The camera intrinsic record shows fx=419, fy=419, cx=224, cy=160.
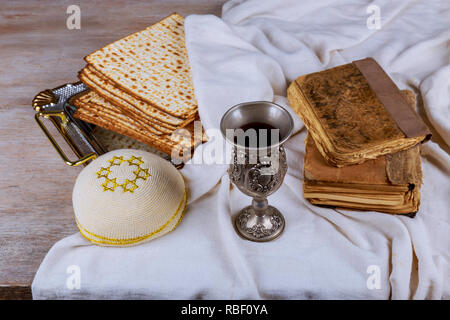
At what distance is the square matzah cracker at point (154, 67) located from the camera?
0.85 m

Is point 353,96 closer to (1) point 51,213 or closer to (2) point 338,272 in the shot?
(2) point 338,272

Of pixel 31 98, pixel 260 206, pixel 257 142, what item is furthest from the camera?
pixel 31 98

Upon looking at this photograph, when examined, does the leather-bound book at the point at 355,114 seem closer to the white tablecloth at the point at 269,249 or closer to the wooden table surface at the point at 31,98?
the white tablecloth at the point at 269,249

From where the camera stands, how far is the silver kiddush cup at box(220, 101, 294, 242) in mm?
556

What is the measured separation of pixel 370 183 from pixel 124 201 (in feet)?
1.24

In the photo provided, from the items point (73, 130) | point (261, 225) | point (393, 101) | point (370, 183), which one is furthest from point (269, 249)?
point (73, 130)

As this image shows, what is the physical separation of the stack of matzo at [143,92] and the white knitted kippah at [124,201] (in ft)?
0.50

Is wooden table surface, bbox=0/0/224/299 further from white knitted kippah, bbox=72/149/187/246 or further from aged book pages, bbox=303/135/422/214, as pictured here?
aged book pages, bbox=303/135/422/214

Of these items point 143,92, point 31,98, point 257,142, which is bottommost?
A: point 31,98

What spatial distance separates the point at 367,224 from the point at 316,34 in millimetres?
545

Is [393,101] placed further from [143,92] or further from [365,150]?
[143,92]

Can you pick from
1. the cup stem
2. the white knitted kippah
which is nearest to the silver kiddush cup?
the cup stem

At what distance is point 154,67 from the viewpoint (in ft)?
3.10

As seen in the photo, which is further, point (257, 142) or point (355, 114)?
point (355, 114)
